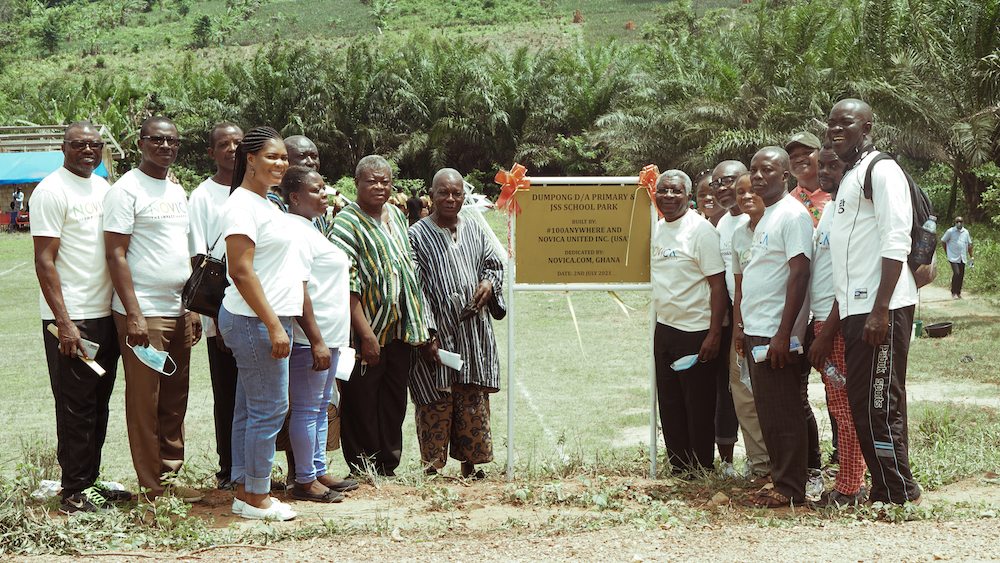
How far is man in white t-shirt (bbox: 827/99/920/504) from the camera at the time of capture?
4.25 m

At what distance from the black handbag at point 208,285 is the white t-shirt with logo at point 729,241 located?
8.03ft

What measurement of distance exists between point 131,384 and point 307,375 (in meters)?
0.80

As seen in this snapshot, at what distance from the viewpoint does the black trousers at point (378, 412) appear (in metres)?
5.52

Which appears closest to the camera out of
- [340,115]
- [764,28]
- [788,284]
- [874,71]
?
[788,284]

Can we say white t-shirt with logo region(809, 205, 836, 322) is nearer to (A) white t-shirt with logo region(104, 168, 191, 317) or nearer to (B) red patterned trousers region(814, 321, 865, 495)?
(B) red patterned trousers region(814, 321, 865, 495)

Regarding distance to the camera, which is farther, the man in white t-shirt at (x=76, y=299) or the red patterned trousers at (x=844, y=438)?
the red patterned trousers at (x=844, y=438)

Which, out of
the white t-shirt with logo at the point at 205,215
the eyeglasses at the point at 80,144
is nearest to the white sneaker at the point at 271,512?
the white t-shirt with logo at the point at 205,215

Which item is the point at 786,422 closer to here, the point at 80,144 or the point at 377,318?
the point at 377,318

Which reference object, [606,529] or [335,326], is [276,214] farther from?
[606,529]

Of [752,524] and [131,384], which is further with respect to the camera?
[131,384]

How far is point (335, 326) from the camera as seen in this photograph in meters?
4.79

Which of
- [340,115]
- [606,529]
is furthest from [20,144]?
[606,529]

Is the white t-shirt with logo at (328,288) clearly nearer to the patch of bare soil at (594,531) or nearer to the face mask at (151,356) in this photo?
the face mask at (151,356)

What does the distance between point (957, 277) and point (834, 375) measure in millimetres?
11776
